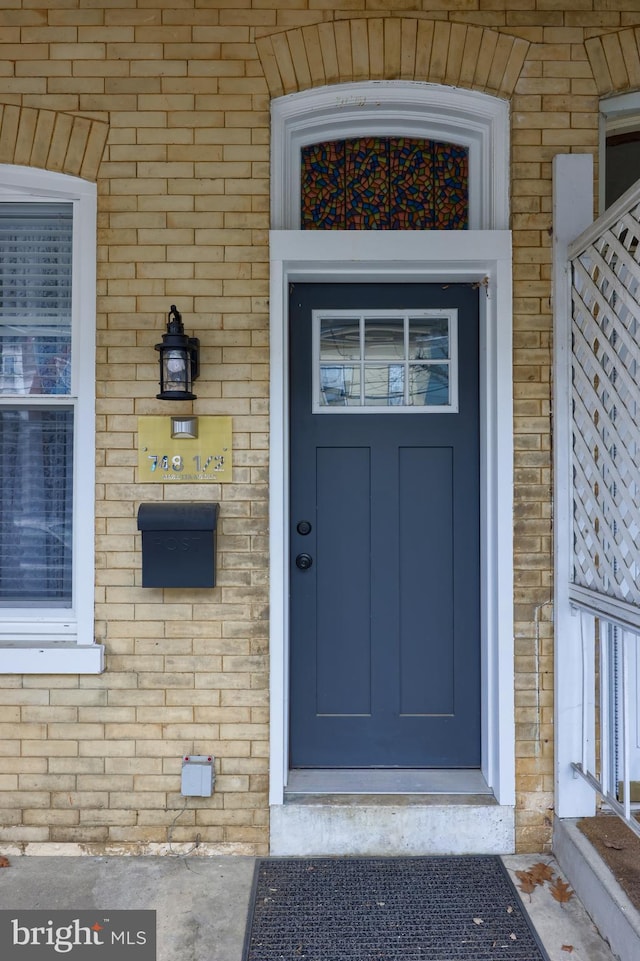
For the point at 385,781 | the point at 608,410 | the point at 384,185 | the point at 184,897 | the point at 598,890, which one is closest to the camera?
the point at 598,890

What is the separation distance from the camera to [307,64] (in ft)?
9.66

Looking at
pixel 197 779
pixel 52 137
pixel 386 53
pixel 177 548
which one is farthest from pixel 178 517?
pixel 386 53

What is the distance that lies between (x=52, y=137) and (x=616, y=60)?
8.51 feet

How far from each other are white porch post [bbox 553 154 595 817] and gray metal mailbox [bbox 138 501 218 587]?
5.13 feet

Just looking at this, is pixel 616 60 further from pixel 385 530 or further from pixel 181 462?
pixel 181 462

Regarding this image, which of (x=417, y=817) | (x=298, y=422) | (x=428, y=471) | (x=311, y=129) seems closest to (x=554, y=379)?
(x=428, y=471)

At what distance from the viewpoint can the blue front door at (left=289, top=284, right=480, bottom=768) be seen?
318 cm

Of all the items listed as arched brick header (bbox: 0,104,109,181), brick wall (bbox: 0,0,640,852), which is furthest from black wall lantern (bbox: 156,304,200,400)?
arched brick header (bbox: 0,104,109,181)

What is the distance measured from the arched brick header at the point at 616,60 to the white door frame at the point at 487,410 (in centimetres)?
84

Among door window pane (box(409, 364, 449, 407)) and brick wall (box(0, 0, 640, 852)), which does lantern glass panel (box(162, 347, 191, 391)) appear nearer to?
brick wall (box(0, 0, 640, 852))

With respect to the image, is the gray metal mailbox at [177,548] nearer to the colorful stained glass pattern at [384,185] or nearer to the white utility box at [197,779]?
the white utility box at [197,779]

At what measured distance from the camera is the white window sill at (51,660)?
9.53ft

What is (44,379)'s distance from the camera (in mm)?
3084

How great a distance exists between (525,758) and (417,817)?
1.82ft
